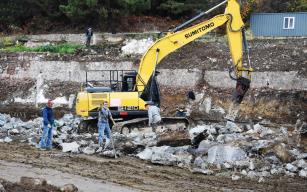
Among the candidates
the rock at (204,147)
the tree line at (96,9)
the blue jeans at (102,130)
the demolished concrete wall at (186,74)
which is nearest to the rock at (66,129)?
the blue jeans at (102,130)

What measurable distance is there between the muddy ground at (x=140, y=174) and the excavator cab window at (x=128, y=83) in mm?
4824

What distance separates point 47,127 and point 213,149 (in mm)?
5072

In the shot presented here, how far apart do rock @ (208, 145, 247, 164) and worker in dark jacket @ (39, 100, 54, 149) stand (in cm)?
499

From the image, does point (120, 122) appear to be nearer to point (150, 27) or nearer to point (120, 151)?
point (120, 151)

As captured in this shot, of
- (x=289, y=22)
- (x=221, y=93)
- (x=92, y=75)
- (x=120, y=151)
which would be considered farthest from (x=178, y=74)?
(x=120, y=151)

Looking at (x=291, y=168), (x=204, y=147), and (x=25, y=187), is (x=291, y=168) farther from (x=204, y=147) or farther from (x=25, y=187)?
(x=25, y=187)

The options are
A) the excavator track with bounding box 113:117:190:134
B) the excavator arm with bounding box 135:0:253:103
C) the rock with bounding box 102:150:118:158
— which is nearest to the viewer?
the rock with bounding box 102:150:118:158

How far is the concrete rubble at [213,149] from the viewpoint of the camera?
15703 millimetres

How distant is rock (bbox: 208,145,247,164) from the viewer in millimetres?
16234

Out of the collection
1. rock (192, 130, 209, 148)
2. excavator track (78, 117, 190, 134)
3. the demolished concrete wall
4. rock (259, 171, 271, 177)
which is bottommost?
rock (259, 171, 271, 177)

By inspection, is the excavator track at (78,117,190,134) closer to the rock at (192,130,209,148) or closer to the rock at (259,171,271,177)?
the rock at (192,130,209,148)

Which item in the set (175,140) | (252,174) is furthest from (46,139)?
(252,174)

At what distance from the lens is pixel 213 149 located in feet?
54.3

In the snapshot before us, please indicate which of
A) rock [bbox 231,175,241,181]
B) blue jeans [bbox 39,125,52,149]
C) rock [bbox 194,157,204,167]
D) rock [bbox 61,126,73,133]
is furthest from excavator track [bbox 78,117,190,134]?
rock [bbox 231,175,241,181]
